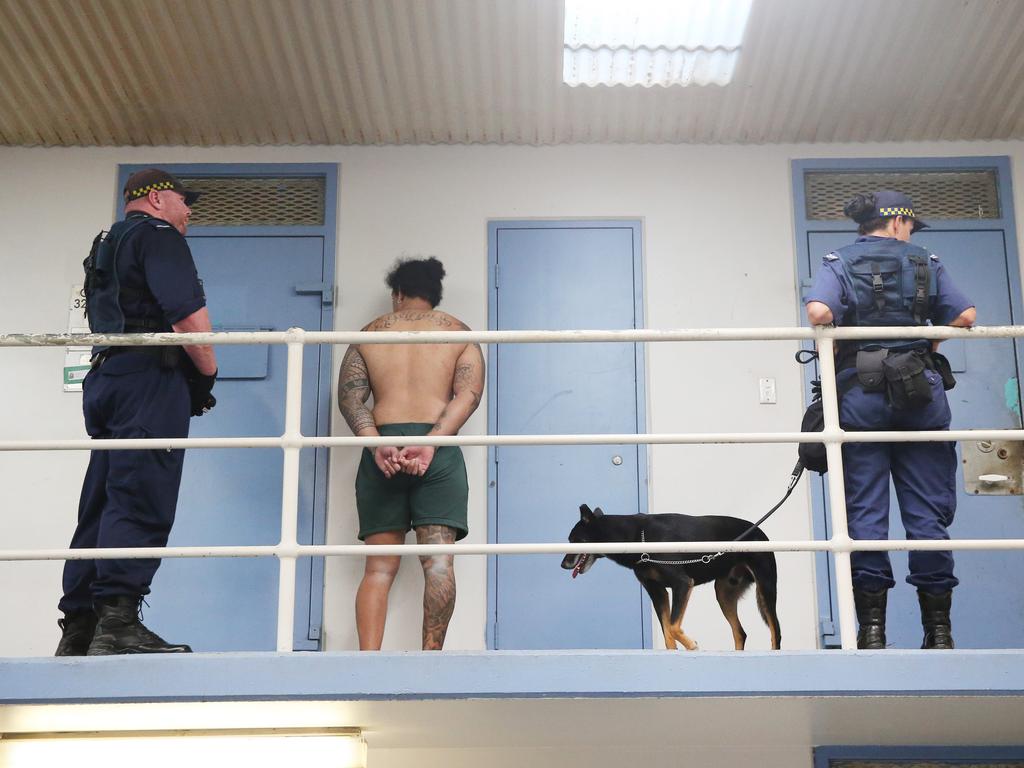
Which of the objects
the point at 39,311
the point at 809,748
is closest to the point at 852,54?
the point at 809,748

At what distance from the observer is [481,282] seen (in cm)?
629

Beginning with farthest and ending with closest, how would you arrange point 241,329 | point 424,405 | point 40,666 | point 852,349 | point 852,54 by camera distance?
point 241,329
point 852,54
point 424,405
point 852,349
point 40,666

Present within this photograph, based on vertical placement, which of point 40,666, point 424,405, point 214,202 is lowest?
point 40,666

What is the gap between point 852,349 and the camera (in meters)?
4.07

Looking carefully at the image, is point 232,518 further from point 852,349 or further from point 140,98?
point 852,349

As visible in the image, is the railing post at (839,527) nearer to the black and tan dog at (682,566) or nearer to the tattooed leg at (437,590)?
the black and tan dog at (682,566)

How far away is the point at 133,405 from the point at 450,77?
113 inches

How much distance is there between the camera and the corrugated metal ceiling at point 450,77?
5.52 meters

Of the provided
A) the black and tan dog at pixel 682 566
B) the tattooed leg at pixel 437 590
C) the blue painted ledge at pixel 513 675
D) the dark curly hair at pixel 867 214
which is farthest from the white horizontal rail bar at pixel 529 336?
the tattooed leg at pixel 437 590

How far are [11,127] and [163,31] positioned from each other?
1361 millimetres

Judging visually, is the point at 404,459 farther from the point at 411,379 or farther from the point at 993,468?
the point at 993,468

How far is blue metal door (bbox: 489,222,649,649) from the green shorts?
754 millimetres

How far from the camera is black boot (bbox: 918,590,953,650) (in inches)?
151

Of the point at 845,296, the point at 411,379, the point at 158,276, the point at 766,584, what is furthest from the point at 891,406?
the point at 158,276
